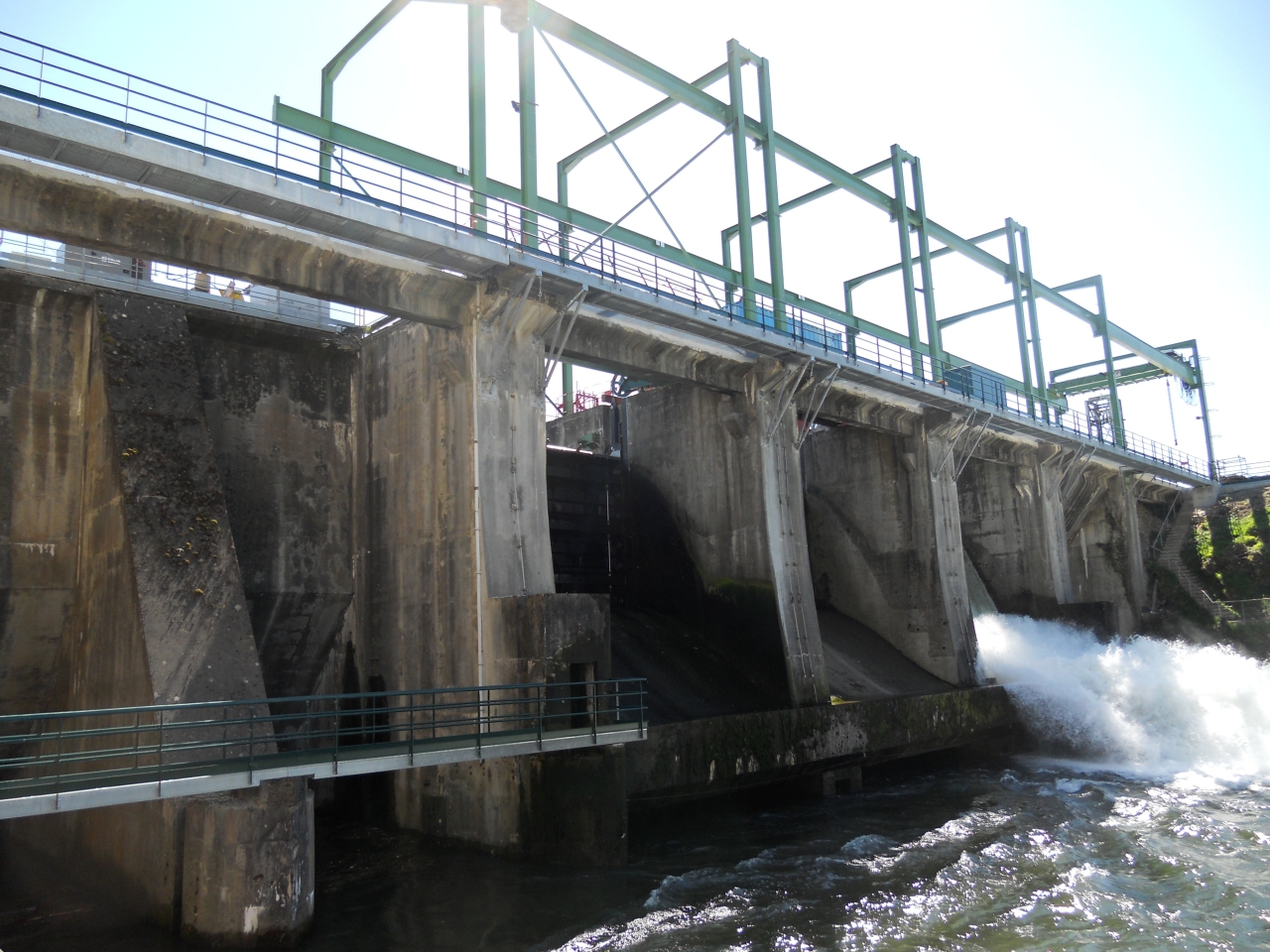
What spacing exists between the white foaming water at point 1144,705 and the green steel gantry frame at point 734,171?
26.5ft

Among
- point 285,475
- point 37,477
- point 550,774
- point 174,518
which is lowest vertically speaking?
point 550,774

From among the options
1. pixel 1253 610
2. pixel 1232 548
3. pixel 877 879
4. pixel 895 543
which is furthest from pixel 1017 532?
pixel 877 879

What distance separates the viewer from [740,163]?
67.6ft

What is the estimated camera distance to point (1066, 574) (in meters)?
29.3

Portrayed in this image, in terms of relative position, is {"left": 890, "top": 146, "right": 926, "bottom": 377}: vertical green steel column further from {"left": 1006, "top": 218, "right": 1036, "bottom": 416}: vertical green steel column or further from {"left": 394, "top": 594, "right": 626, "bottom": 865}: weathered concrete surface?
{"left": 394, "top": 594, "right": 626, "bottom": 865}: weathered concrete surface

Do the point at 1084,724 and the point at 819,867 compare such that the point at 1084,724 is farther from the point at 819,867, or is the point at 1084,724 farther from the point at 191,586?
the point at 191,586

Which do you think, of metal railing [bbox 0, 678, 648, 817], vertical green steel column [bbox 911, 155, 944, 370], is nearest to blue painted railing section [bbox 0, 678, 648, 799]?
metal railing [bbox 0, 678, 648, 817]

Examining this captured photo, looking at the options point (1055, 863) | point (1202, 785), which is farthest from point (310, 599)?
point (1202, 785)

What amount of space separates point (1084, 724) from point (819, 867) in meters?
12.5

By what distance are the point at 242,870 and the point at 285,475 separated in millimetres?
8061

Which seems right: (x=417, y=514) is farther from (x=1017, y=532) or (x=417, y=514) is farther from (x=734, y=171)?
(x=1017, y=532)

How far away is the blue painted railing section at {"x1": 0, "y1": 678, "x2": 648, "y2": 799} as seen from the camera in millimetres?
8695

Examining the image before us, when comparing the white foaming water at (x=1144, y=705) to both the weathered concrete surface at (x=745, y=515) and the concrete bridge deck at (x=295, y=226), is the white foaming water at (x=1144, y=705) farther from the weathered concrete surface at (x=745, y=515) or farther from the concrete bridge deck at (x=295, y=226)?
the concrete bridge deck at (x=295, y=226)

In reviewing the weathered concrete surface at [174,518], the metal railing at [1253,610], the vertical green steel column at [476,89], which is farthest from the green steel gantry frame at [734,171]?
the metal railing at [1253,610]
